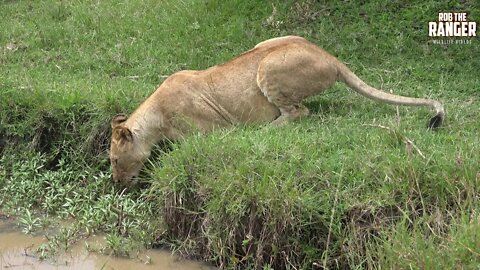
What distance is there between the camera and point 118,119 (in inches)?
270

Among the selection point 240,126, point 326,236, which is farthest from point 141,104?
point 326,236

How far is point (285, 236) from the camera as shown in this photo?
215 inches

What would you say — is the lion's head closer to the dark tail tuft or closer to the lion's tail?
the lion's tail

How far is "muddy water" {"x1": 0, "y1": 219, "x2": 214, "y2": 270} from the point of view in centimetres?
580

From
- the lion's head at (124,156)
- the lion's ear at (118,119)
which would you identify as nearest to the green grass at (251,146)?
the lion's head at (124,156)

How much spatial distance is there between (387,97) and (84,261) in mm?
2826

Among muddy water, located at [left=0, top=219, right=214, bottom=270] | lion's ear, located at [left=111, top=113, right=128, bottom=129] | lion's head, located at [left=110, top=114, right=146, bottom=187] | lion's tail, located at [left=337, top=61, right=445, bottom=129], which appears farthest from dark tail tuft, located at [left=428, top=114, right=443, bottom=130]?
lion's ear, located at [left=111, top=113, right=128, bottom=129]

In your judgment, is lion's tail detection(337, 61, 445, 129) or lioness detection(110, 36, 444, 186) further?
lioness detection(110, 36, 444, 186)

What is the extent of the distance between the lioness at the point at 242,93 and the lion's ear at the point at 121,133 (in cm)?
9

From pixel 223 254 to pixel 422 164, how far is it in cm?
147

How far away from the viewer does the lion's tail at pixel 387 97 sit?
645cm

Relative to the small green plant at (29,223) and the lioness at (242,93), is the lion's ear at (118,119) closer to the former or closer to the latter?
the lioness at (242,93)

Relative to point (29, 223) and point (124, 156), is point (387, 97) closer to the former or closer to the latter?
point (124, 156)

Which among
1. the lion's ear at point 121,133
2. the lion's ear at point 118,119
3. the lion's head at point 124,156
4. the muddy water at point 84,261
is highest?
the lion's ear at point 118,119
